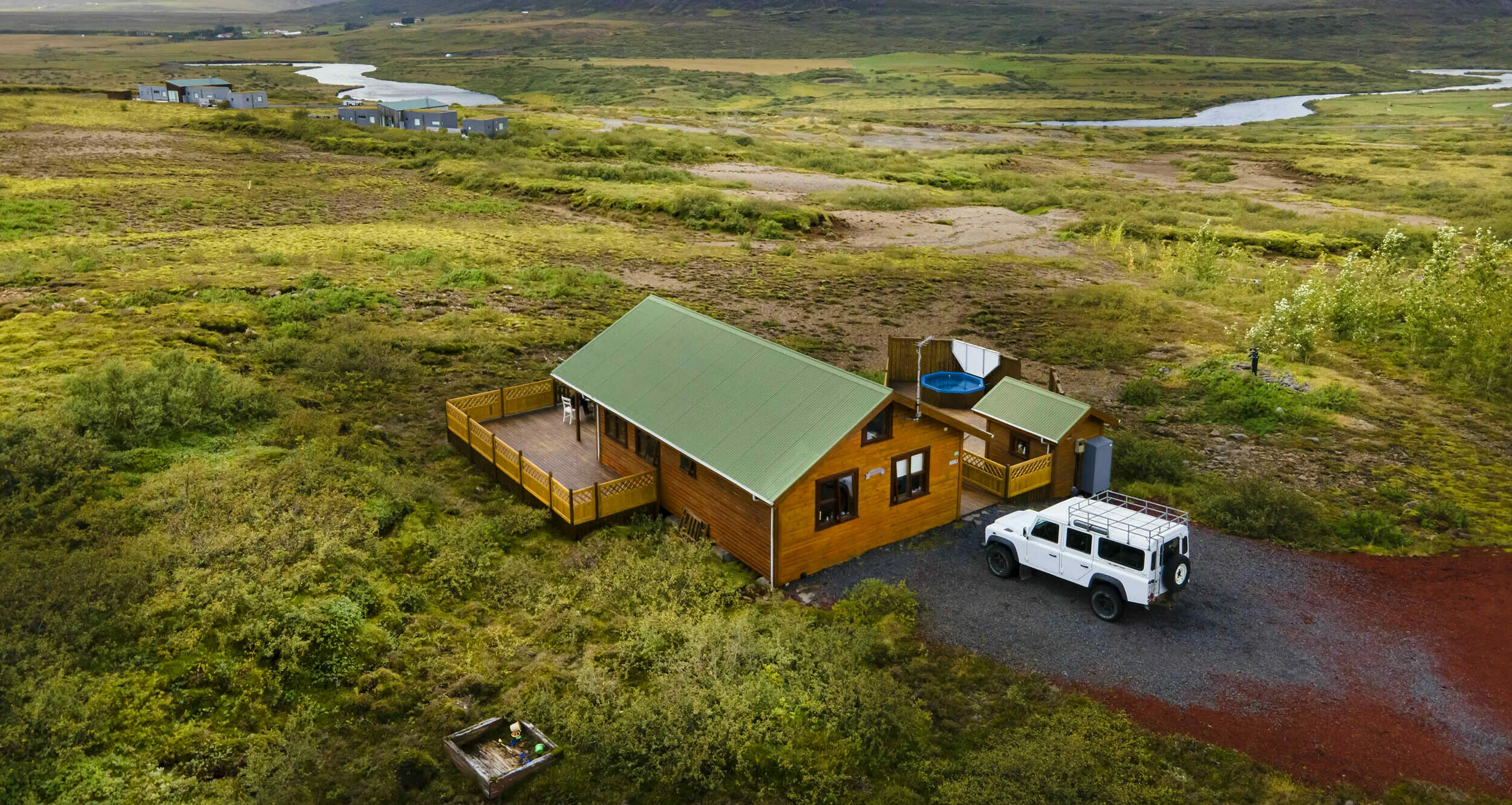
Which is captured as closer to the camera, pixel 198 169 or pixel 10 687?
pixel 10 687

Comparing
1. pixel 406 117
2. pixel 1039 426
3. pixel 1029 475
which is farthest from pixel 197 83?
pixel 1029 475

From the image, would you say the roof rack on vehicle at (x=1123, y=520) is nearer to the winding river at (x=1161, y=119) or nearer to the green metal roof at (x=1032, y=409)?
the green metal roof at (x=1032, y=409)

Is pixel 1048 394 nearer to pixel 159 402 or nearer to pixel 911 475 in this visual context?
pixel 911 475

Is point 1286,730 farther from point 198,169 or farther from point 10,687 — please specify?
point 198,169

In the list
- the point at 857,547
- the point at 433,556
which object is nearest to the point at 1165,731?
the point at 857,547

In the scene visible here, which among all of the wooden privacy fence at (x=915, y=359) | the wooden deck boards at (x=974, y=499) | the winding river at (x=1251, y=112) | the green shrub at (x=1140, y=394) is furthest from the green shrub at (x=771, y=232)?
the winding river at (x=1251, y=112)

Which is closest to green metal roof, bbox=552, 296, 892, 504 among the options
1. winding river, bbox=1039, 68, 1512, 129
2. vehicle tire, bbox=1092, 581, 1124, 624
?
vehicle tire, bbox=1092, 581, 1124, 624
